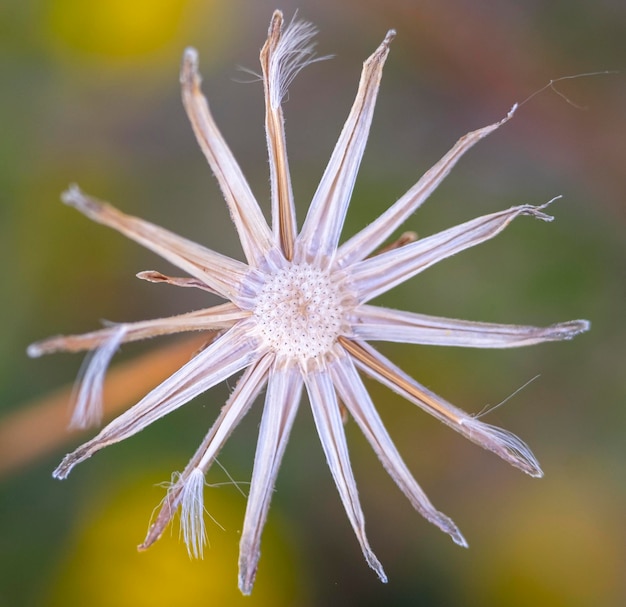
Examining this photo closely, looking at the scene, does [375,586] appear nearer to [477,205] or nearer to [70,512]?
[70,512]

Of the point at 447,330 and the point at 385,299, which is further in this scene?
the point at 385,299

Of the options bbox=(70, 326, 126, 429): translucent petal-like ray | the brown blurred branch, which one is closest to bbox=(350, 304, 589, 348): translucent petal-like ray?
bbox=(70, 326, 126, 429): translucent petal-like ray

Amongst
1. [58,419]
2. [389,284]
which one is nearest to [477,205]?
[389,284]

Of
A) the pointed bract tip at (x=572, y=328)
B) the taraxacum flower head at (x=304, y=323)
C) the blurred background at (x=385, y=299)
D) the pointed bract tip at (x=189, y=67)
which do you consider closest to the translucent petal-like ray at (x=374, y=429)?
the taraxacum flower head at (x=304, y=323)

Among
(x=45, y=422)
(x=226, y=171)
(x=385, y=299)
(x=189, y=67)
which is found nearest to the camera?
(x=189, y=67)

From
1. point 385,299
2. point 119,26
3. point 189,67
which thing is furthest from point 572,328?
point 119,26

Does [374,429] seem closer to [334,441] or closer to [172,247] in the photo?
[334,441]
